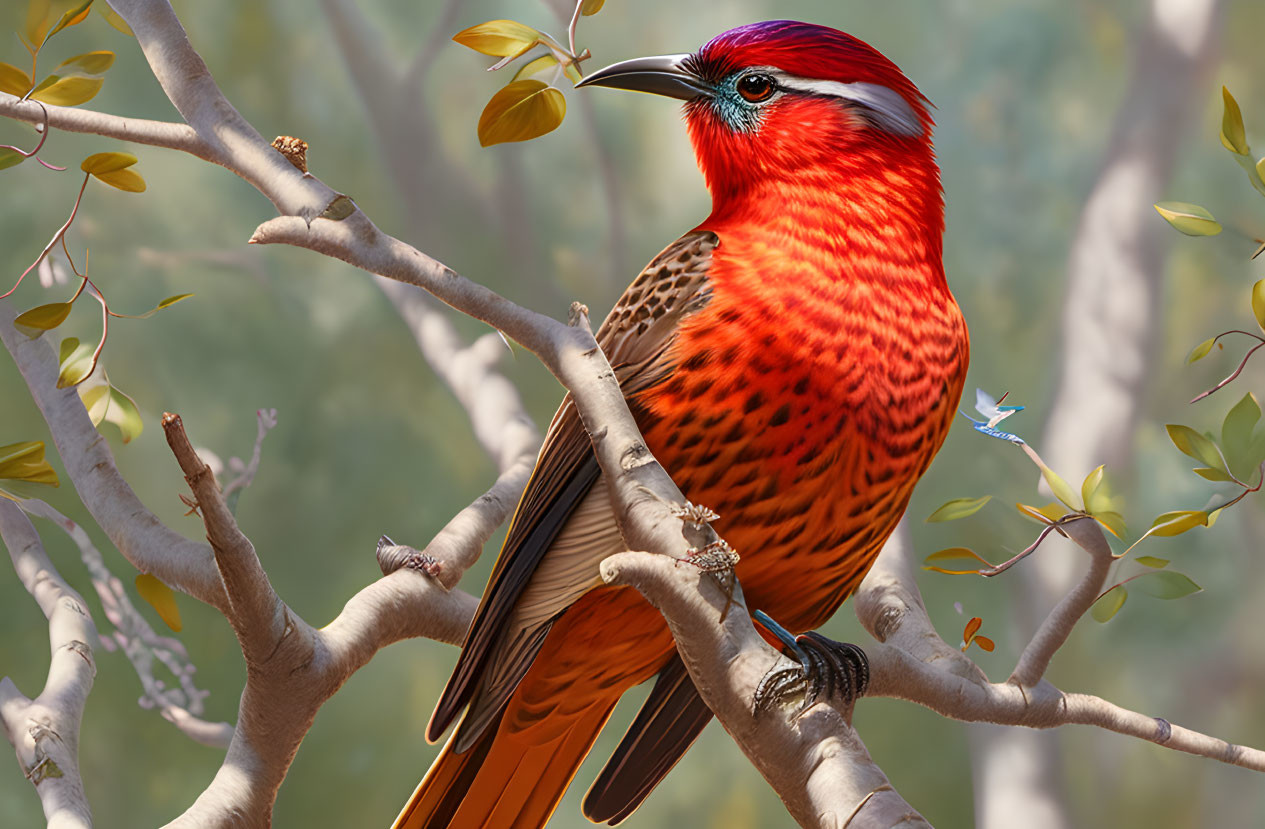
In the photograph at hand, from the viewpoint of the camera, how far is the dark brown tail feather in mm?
866

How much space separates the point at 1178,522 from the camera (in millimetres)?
837

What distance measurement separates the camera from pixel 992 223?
164 centimetres

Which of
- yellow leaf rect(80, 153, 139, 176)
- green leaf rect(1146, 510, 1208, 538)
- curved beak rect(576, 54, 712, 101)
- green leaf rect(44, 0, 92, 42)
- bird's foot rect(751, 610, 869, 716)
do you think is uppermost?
green leaf rect(44, 0, 92, 42)

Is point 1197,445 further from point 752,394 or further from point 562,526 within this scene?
point 562,526

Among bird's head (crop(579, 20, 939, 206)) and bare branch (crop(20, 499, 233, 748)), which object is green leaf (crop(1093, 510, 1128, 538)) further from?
bare branch (crop(20, 499, 233, 748))

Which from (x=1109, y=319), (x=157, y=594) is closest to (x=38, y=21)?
(x=157, y=594)

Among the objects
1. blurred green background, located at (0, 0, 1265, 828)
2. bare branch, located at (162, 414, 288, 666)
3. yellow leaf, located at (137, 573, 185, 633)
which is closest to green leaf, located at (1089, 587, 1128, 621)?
blurred green background, located at (0, 0, 1265, 828)

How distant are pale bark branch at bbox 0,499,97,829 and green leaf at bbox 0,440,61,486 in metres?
0.21

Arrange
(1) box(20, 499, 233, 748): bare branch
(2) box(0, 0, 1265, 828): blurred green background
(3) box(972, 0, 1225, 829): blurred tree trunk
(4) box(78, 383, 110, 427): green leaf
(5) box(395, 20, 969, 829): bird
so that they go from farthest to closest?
(3) box(972, 0, 1225, 829): blurred tree trunk, (2) box(0, 0, 1265, 828): blurred green background, (1) box(20, 499, 233, 748): bare branch, (4) box(78, 383, 110, 427): green leaf, (5) box(395, 20, 969, 829): bird

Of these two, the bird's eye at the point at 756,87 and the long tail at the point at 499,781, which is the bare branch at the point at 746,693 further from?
the bird's eye at the point at 756,87

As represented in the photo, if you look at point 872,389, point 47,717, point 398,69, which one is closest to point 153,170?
point 398,69

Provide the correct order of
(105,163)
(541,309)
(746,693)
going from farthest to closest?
1. (541,309)
2. (105,163)
3. (746,693)

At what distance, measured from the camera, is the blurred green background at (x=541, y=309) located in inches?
60.4

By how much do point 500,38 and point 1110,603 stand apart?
2.38 ft
